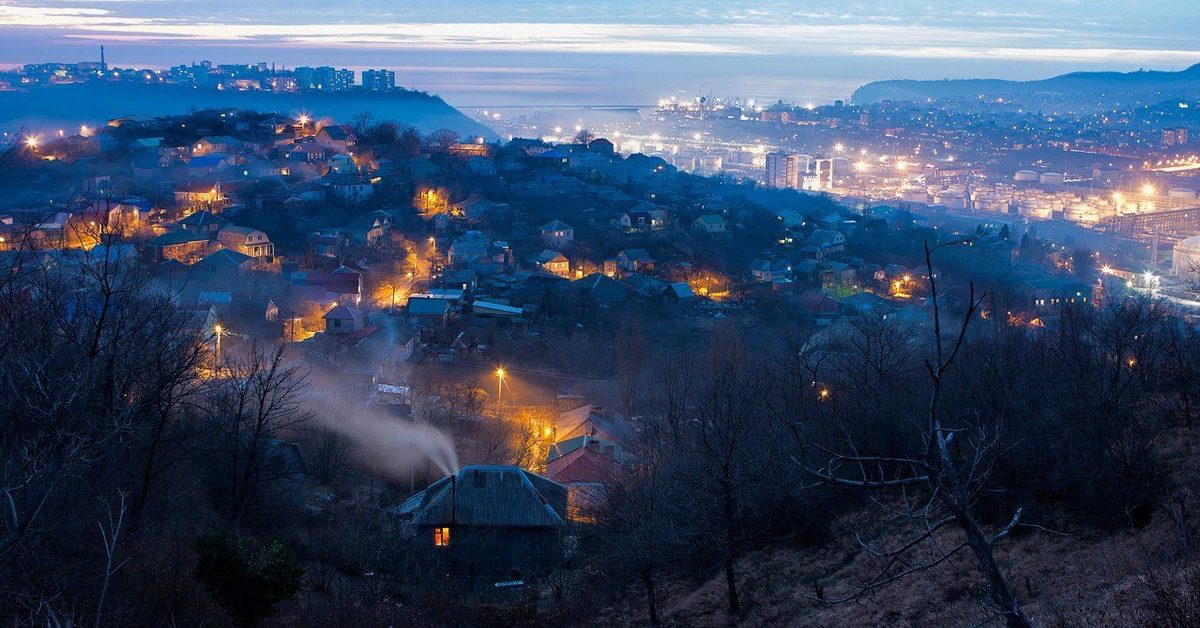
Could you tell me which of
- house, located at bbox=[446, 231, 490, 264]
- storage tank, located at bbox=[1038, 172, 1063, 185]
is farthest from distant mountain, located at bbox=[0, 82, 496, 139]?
storage tank, located at bbox=[1038, 172, 1063, 185]

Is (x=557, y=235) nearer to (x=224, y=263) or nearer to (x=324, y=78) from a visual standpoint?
(x=224, y=263)

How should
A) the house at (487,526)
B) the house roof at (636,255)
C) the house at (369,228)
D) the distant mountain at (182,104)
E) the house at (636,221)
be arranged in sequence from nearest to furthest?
the house at (487,526) → the house roof at (636,255) → the house at (369,228) → the house at (636,221) → the distant mountain at (182,104)

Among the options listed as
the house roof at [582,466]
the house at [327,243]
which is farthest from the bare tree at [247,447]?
the house at [327,243]

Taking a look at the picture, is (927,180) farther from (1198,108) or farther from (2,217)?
(2,217)

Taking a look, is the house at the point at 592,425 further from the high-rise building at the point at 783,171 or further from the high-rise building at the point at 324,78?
the high-rise building at the point at 324,78

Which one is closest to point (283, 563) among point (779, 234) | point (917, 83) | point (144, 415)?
point (144, 415)
